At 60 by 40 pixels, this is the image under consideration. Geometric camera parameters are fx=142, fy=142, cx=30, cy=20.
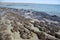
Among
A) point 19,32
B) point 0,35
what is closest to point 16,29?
point 19,32

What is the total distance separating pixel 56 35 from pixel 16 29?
3974 mm

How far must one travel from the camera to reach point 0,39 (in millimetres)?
10445

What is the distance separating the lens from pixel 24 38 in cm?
1159

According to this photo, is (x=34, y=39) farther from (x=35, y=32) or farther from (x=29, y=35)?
(x=35, y=32)

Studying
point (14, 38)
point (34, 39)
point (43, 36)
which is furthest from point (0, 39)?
point (43, 36)

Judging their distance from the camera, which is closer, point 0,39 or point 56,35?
point 0,39

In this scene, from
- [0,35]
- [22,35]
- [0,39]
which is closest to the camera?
[0,39]

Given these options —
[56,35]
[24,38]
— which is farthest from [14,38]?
[56,35]

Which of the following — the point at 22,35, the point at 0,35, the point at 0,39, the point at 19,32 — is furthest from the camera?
the point at 19,32

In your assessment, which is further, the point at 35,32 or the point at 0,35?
the point at 35,32

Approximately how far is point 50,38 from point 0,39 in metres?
3.83

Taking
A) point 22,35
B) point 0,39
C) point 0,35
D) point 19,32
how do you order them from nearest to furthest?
point 0,39, point 0,35, point 22,35, point 19,32

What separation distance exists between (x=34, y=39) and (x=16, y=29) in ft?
9.41

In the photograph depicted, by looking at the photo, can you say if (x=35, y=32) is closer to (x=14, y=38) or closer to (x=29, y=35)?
(x=29, y=35)
